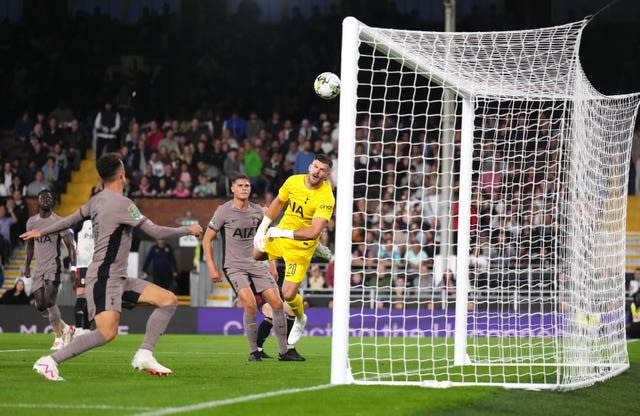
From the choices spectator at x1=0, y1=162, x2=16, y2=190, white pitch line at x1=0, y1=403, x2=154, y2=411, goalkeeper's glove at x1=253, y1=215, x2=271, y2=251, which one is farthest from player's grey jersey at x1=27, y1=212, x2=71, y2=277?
spectator at x1=0, y1=162, x2=16, y2=190

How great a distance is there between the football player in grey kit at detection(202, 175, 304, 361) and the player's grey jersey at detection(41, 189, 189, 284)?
3201mm

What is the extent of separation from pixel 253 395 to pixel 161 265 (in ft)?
53.8

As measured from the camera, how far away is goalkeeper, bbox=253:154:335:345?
39.3ft

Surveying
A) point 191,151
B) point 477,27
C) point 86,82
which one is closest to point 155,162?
point 191,151

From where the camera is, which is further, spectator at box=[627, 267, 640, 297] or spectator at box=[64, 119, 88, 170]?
spectator at box=[64, 119, 88, 170]

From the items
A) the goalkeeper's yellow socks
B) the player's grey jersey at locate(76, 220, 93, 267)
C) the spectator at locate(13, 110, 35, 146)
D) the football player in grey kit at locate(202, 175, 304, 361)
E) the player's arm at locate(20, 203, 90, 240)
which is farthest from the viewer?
the spectator at locate(13, 110, 35, 146)

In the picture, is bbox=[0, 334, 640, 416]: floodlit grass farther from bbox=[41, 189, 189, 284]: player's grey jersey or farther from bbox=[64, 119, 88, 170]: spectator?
bbox=[64, 119, 88, 170]: spectator

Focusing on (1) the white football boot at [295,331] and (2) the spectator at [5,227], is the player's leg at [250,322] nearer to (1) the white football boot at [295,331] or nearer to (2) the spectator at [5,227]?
(1) the white football boot at [295,331]

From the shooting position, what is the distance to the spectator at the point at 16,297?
79.8ft

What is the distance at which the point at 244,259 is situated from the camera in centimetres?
1301

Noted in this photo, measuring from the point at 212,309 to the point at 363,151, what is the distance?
17.6 feet

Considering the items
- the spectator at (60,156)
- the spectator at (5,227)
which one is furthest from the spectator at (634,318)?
the spectator at (60,156)

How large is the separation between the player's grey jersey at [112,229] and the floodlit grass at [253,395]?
38.0 inches

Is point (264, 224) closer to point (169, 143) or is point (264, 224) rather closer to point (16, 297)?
point (16, 297)
